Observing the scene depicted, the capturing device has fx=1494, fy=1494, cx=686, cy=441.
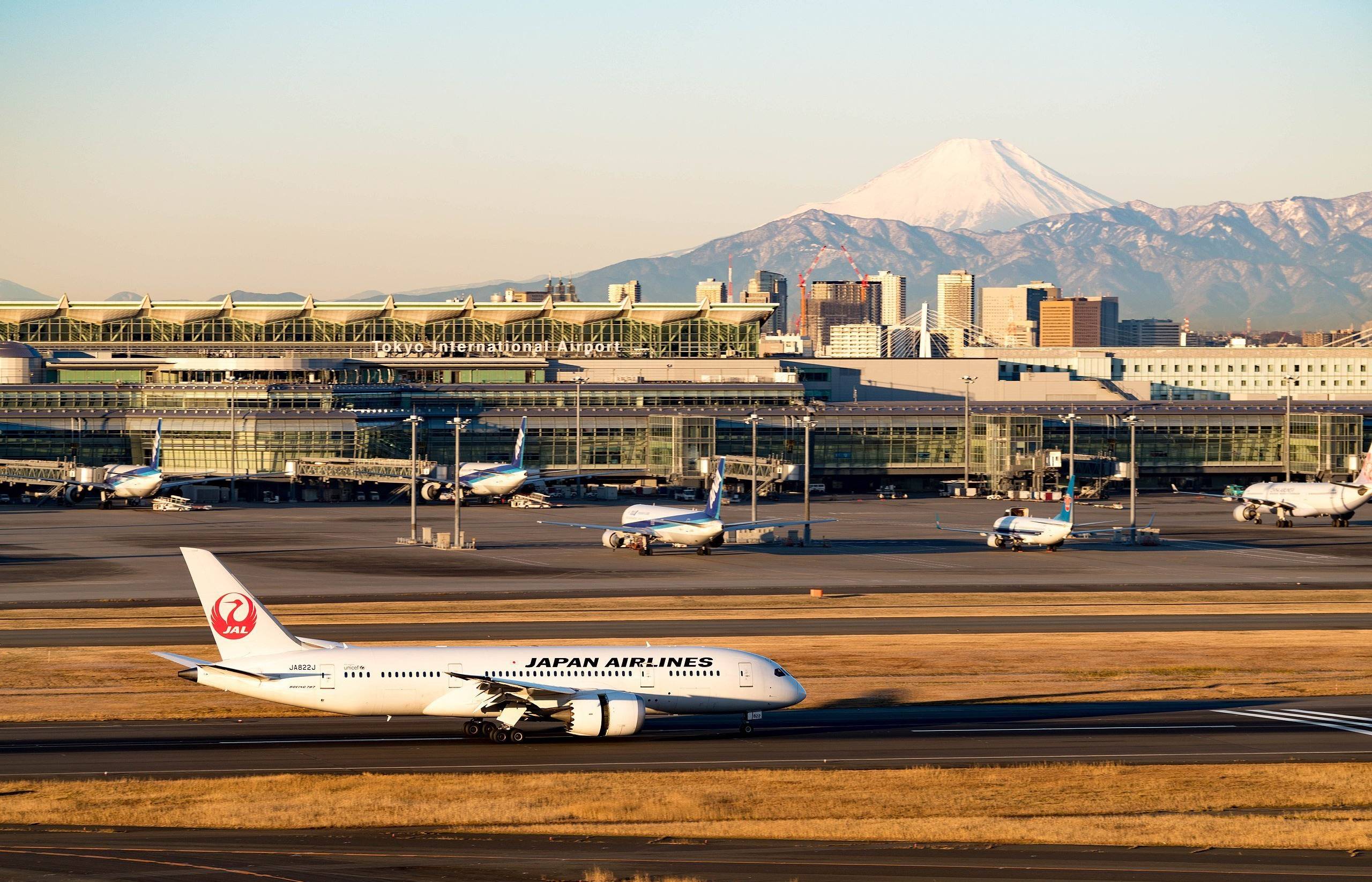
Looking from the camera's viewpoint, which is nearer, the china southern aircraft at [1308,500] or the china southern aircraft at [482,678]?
the china southern aircraft at [482,678]

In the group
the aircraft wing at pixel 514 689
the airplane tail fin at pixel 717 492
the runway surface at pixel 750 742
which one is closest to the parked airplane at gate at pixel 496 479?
the airplane tail fin at pixel 717 492

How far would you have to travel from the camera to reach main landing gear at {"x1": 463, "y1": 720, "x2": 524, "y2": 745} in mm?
54969

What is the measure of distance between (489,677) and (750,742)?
9.95 meters

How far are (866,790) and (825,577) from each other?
59700 millimetres

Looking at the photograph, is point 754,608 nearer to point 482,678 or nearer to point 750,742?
point 750,742

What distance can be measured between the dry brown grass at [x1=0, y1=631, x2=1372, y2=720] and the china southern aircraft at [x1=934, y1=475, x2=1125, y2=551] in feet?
138

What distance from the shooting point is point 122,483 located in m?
160

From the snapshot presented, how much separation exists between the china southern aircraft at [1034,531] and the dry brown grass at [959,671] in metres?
42.1

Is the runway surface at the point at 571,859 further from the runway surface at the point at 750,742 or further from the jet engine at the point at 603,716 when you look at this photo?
the jet engine at the point at 603,716

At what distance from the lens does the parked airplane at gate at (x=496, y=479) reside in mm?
165750

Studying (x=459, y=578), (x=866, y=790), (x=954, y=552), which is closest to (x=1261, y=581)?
(x=954, y=552)

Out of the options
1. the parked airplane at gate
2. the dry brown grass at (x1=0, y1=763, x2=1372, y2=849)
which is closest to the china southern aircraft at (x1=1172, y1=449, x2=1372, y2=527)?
the parked airplane at gate

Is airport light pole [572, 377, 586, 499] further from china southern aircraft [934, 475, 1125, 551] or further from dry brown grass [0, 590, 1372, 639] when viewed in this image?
dry brown grass [0, 590, 1372, 639]

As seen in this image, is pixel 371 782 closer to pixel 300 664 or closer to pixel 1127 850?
pixel 300 664
